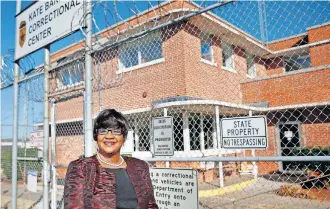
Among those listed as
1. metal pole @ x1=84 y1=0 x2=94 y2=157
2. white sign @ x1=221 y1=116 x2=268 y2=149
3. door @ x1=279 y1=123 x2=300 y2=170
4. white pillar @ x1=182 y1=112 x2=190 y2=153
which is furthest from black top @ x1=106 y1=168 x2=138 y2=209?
door @ x1=279 y1=123 x2=300 y2=170

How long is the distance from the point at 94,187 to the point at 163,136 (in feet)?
4.26

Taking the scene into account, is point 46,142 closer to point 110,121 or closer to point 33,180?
point 33,180

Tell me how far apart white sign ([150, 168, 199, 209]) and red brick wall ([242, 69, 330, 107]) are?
995 cm

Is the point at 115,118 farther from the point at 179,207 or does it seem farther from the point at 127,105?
the point at 127,105

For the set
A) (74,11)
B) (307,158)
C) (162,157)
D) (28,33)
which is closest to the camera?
(307,158)

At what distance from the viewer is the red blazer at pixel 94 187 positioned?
7.06 ft

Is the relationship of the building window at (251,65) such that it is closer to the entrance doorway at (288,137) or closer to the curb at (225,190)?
the entrance doorway at (288,137)

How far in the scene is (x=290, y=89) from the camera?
43.7ft

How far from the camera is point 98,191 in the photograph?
221 cm

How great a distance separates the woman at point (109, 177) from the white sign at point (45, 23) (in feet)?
7.32

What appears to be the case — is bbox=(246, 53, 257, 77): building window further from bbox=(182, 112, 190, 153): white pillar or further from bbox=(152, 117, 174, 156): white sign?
bbox=(152, 117, 174, 156): white sign

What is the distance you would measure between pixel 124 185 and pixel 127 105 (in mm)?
10633

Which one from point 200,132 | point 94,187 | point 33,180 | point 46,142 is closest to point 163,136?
point 94,187

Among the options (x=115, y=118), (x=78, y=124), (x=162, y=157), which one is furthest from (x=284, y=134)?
(x=115, y=118)
